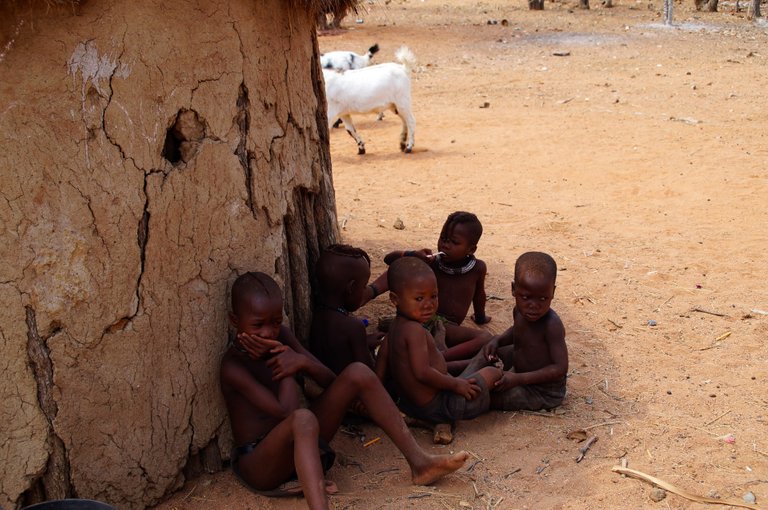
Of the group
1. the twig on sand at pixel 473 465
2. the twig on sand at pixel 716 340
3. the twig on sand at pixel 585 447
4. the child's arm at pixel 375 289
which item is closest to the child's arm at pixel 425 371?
the twig on sand at pixel 473 465

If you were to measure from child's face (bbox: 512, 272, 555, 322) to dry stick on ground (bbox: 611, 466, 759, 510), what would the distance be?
0.77 m

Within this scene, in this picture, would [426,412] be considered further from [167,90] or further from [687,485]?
[167,90]

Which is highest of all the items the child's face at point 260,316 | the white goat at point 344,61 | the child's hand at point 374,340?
the white goat at point 344,61

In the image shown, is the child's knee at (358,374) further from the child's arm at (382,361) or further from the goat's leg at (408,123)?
the goat's leg at (408,123)

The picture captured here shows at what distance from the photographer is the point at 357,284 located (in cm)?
397

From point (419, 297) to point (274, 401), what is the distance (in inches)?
30.6

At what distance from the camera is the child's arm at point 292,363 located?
3211 mm

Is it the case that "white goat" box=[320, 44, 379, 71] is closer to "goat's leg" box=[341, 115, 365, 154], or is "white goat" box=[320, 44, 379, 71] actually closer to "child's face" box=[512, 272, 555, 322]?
"goat's leg" box=[341, 115, 365, 154]

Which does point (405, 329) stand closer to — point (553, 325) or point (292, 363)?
point (292, 363)

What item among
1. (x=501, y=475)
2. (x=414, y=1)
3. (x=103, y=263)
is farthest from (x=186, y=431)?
(x=414, y=1)

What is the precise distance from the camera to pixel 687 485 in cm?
311

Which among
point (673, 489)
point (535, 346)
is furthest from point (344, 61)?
point (673, 489)

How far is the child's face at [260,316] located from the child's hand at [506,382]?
1093 millimetres

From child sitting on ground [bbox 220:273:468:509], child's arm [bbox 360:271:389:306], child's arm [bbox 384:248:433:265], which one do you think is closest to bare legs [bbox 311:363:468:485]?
child sitting on ground [bbox 220:273:468:509]
